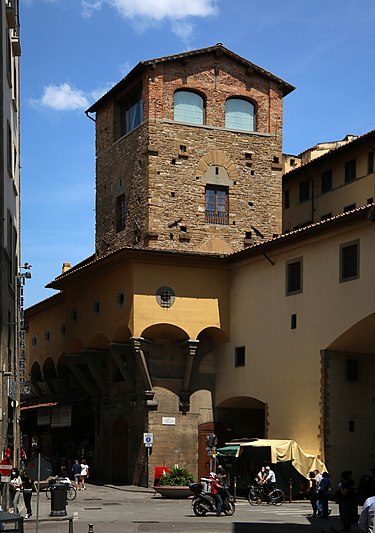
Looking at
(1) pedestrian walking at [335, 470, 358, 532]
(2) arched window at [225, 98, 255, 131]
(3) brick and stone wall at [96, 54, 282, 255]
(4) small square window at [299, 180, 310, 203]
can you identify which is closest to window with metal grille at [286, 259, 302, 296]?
(3) brick and stone wall at [96, 54, 282, 255]

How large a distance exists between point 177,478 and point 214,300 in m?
9.14

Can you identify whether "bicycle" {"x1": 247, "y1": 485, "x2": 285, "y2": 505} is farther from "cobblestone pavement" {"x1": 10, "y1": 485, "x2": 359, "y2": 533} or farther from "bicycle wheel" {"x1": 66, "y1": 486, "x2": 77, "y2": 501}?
"bicycle wheel" {"x1": 66, "y1": 486, "x2": 77, "y2": 501}

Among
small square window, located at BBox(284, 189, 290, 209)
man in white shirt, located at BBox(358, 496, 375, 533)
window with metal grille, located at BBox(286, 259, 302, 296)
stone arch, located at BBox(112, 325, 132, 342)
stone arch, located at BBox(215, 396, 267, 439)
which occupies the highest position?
small square window, located at BBox(284, 189, 290, 209)

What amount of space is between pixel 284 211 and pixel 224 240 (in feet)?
27.8

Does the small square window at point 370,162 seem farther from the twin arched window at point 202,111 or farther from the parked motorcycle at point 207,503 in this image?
the parked motorcycle at point 207,503

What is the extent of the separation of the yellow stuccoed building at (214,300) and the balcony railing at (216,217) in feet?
0.25

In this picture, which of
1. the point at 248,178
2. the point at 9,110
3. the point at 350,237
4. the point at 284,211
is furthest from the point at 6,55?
the point at 284,211

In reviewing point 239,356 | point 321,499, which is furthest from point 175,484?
point 321,499

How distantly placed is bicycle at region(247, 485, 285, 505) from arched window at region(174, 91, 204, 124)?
1876 cm

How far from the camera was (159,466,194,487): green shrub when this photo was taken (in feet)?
128

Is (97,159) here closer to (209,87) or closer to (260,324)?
(209,87)

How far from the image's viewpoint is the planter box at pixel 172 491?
3862 centimetres

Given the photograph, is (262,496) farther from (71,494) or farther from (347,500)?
(347,500)

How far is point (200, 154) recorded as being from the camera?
47.0m
